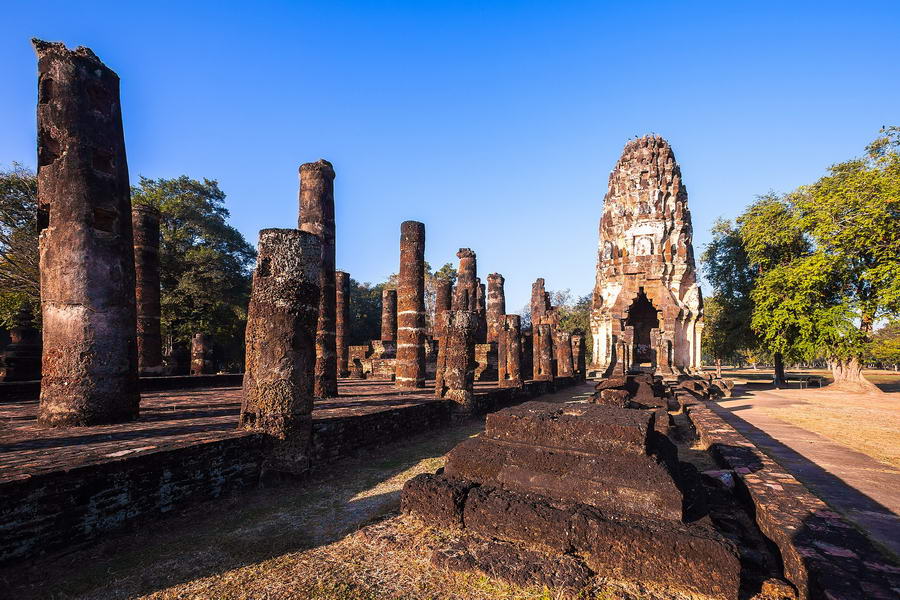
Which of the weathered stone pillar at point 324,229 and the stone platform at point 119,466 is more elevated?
the weathered stone pillar at point 324,229

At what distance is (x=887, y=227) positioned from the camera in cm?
1653

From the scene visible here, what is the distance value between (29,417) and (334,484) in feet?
16.2

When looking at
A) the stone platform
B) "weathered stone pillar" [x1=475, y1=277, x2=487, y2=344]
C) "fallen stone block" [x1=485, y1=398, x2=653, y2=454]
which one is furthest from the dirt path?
"weathered stone pillar" [x1=475, y1=277, x2=487, y2=344]

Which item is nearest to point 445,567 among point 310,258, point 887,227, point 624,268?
point 310,258

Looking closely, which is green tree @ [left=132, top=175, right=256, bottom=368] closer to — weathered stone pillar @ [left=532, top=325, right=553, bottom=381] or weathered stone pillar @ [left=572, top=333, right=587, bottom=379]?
weathered stone pillar @ [left=532, top=325, right=553, bottom=381]

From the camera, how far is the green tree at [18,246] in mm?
16438

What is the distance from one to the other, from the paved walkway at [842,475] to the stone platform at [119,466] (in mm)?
5943

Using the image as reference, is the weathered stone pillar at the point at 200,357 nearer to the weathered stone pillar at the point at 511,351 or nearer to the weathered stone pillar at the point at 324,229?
the weathered stone pillar at the point at 324,229

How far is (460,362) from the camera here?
33.4 ft

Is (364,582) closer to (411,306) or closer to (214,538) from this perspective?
(214,538)

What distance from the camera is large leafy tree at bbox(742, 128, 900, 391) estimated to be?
1672cm

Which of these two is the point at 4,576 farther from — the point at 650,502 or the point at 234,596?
the point at 650,502

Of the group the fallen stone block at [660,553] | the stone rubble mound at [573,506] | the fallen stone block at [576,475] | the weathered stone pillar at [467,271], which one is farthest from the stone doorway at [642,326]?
the fallen stone block at [660,553]

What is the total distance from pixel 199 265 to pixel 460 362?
2018 cm
